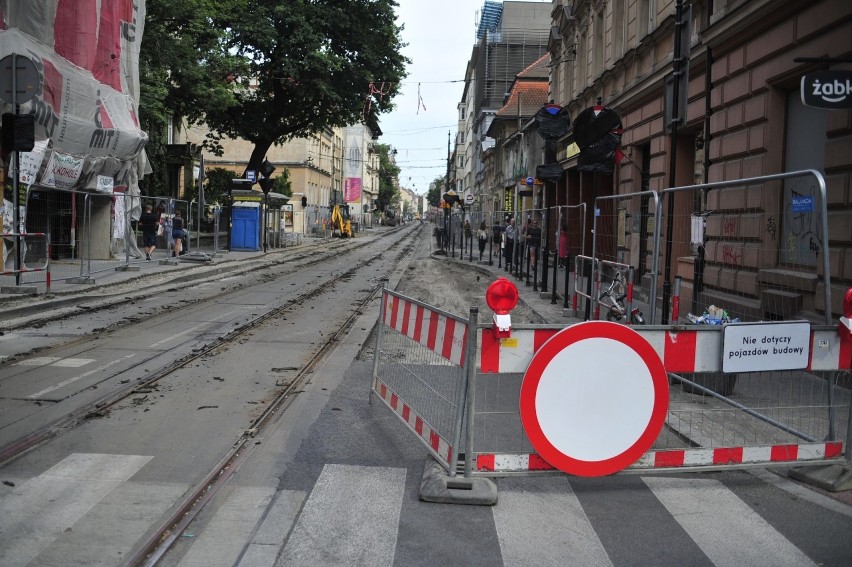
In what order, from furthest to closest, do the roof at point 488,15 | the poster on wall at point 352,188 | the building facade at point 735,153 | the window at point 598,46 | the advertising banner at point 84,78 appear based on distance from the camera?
the poster on wall at point 352,188 → the roof at point 488,15 → the window at point 598,46 → the advertising banner at point 84,78 → the building facade at point 735,153

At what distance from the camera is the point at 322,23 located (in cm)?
3291

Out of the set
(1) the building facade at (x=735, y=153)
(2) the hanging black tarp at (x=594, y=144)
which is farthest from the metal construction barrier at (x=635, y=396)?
(2) the hanging black tarp at (x=594, y=144)

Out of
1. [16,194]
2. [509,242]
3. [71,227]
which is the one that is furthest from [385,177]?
[16,194]

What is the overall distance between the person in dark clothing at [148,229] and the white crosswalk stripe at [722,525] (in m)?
19.5

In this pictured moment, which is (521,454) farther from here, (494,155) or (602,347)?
(494,155)

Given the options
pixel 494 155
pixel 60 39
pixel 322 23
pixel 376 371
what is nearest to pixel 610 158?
pixel 376 371

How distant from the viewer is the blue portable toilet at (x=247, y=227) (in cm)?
3453

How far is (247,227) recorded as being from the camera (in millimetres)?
34594

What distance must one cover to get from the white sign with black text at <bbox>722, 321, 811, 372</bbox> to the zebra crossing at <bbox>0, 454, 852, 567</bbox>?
0.82m

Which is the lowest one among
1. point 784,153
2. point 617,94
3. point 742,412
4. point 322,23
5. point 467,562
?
point 467,562

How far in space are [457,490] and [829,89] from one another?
4.82 m

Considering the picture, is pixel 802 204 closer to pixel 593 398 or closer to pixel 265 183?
pixel 593 398

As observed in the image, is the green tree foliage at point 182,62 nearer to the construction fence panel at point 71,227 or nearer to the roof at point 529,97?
the construction fence panel at point 71,227

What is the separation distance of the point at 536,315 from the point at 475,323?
376 inches
